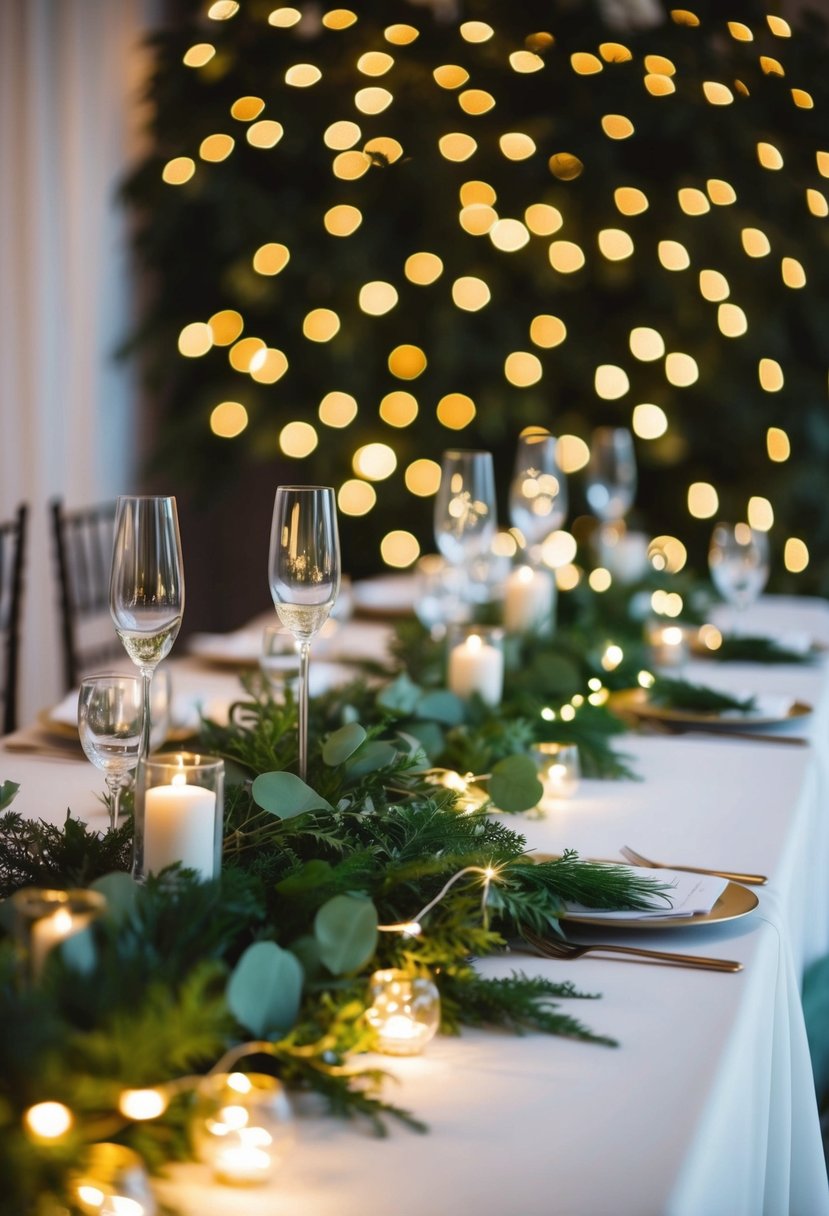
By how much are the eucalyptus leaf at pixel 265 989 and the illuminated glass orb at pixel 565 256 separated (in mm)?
3549

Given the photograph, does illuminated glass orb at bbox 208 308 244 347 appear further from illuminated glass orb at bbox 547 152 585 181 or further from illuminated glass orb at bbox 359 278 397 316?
illuminated glass orb at bbox 547 152 585 181

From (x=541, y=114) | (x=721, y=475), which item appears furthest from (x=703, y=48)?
(x=721, y=475)

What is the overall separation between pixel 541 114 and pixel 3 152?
1.65 m

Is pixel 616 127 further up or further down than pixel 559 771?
further up

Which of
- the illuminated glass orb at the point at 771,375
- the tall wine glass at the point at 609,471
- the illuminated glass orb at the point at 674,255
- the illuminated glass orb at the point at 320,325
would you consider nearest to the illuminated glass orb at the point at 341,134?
the illuminated glass orb at the point at 320,325

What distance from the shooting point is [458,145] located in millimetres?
4043

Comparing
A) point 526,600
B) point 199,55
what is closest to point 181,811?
point 526,600

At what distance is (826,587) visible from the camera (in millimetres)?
4023

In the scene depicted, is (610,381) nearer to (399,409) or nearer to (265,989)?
(399,409)

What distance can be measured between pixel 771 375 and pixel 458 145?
3.76ft

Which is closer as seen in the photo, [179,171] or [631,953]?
[631,953]

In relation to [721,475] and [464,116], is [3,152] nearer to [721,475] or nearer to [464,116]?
[464,116]

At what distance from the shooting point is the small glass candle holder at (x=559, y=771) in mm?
1572

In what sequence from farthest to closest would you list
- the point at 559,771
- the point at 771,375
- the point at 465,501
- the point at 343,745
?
the point at 771,375 → the point at 465,501 → the point at 559,771 → the point at 343,745
